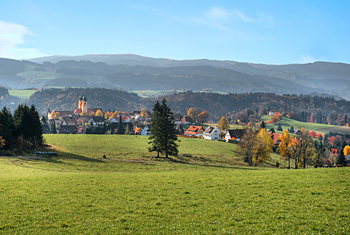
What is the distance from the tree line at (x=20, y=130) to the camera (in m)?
66.4

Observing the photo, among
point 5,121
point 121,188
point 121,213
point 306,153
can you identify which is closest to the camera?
point 121,213

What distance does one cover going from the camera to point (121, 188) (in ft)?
89.4

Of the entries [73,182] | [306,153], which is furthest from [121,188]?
[306,153]

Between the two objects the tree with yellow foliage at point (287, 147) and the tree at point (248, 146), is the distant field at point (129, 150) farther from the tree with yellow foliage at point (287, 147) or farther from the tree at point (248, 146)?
the tree with yellow foliage at point (287, 147)

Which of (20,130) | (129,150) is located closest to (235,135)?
(129,150)

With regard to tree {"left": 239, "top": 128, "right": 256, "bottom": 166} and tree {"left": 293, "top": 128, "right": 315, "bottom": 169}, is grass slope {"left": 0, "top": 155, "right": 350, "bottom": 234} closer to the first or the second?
tree {"left": 239, "top": 128, "right": 256, "bottom": 166}

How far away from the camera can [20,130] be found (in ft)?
233

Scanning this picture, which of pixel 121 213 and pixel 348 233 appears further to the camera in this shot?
pixel 121 213

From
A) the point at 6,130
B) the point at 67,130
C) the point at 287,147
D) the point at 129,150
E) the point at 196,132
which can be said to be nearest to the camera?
the point at 6,130

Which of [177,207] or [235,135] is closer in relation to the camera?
[177,207]

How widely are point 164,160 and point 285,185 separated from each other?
1684 inches

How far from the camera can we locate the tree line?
66.4m

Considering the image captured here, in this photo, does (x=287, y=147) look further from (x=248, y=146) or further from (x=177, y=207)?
(x=177, y=207)

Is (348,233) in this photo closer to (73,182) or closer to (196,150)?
(73,182)
